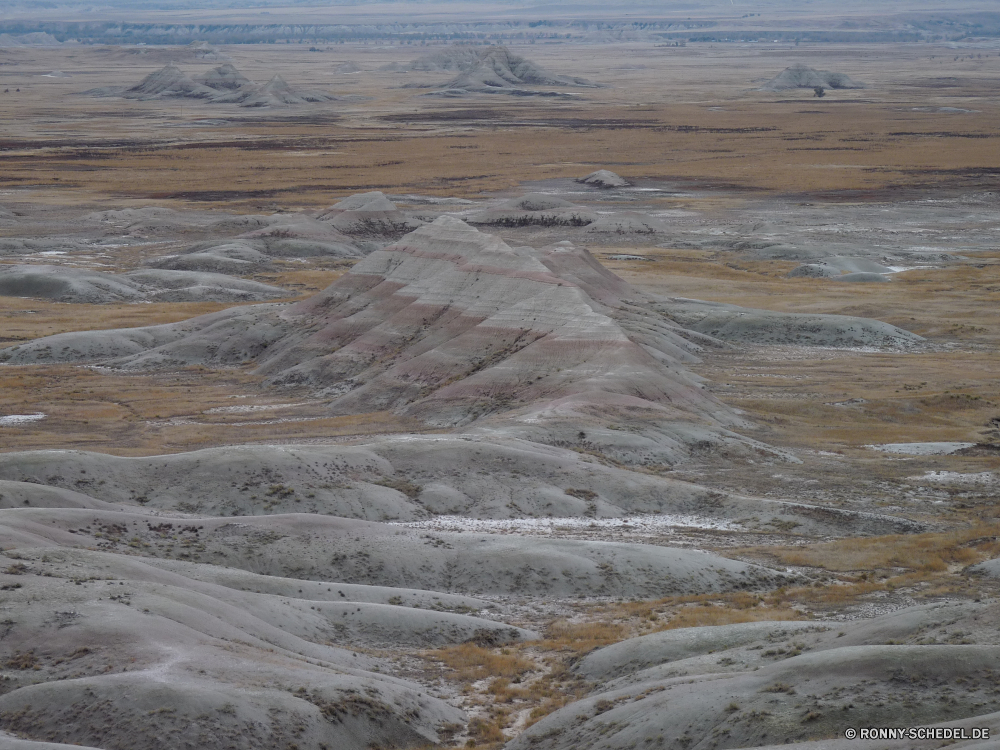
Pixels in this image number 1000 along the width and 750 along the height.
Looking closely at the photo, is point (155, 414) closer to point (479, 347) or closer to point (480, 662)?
point (479, 347)

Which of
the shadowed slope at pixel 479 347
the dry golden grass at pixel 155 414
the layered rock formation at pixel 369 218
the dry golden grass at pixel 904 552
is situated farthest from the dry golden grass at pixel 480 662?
the layered rock formation at pixel 369 218

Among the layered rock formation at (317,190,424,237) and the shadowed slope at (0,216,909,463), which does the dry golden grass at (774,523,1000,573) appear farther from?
the layered rock formation at (317,190,424,237)

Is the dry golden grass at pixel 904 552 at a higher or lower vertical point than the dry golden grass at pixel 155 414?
higher

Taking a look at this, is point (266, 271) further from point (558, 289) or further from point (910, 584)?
point (910, 584)

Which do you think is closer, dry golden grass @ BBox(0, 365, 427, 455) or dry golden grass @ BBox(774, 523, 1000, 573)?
dry golden grass @ BBox(774, 523, 1000, 573)

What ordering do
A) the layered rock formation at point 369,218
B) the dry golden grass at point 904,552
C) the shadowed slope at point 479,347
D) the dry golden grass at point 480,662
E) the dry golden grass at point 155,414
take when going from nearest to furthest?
the dry golden grass at point 480,662 → the dry golden grass at point 904,552 → the shadowed slope at point 479,347 → the dry golden grass at point 155,414 → the layered rock formation at point 369,218

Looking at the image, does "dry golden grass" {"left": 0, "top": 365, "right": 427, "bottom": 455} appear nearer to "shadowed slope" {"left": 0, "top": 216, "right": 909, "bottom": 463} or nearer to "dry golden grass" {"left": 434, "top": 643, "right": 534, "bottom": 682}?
"shadowed slope" {"left": 0, "top": 216, "right": 909, "bottom": 463}

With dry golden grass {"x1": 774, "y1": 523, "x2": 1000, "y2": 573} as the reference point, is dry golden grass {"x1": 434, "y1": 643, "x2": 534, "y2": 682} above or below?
above

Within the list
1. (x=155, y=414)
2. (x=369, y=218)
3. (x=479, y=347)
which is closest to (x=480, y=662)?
(x=479, y=347)

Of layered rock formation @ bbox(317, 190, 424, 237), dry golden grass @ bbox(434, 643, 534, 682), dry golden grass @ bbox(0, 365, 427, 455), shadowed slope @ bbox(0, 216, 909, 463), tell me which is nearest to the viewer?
dry golden grass @ bbox(434, 643, 534, 682)

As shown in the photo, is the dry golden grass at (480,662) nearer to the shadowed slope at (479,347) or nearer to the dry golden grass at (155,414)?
the shadowed slope at (479,347)

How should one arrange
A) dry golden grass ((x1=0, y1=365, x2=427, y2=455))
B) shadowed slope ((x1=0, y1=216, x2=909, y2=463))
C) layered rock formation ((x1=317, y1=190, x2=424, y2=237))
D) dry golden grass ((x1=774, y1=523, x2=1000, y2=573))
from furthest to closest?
layered rock formation ((x1=317, y1=190, x2=424, y2=237)) < dry golden grass ((x1=0, y1=365, x2=427, y2=455)) < shadowed slope ((x1=0, y1=216, x2=909, y2=463)) < dry golden grass ((x1=774, y1=523, x2=1000, y2=573))

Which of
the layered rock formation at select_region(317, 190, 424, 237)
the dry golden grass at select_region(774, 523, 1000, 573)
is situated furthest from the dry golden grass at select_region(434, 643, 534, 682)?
the layered rock formation at select_region(317, 190, 424, 237)

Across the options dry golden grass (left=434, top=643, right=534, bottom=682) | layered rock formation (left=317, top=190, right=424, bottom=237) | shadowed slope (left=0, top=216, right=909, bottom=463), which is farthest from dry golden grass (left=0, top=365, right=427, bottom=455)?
layered rock formation (left=317, top=190, right=424, bottom=237)
